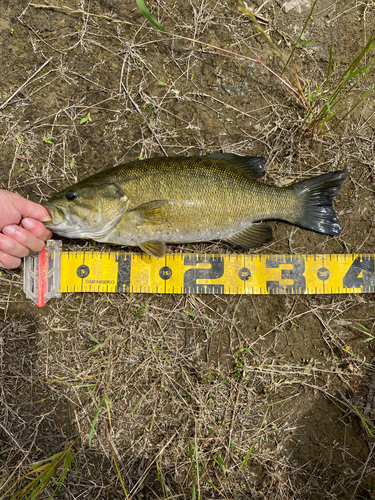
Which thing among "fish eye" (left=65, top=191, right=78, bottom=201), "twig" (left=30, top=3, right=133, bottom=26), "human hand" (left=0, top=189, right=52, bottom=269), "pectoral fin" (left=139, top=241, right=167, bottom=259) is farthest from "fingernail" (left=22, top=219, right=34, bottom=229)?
"twig" (left=30, top=3, right=133, bottom=26)

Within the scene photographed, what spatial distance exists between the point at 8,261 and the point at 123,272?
3.79 ft

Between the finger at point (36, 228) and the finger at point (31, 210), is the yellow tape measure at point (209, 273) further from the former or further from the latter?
the finger at point (31, 210)

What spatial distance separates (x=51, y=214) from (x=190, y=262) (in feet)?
4.90

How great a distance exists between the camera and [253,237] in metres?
3.47

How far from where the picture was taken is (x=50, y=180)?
3.72m

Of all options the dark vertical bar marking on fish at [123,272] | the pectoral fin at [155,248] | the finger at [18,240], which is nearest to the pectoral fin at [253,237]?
the pectoral fin at [155,248]

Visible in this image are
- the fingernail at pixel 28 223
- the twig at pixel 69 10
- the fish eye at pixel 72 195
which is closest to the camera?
the fish eye at pixel 72 195

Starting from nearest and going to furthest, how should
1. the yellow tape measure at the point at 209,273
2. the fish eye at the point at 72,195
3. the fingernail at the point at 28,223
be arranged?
1. the fish eye at the point at 72,195
2. the fingernail at the point at 28,223
3. the yellow tape measure at the point at 209,273

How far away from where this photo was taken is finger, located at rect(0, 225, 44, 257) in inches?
128

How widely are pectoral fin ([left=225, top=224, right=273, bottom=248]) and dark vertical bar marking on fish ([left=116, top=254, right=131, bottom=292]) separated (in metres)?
1.12

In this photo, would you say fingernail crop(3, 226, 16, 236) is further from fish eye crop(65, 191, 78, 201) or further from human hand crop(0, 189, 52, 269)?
fish eye crop(65, 191, 78, 201)

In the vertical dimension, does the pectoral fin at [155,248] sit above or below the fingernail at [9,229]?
below

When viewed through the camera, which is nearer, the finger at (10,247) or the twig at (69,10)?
the finger at (10,247)

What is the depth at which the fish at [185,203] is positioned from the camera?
3.19 metres
